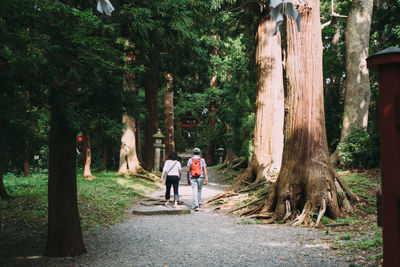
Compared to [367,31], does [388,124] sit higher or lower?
lower

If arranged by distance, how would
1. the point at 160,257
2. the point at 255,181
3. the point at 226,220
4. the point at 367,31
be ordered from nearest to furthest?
1. the point at 160,257
2. the point at 226,220
3. the point at 255,181
4. the point at 367,31

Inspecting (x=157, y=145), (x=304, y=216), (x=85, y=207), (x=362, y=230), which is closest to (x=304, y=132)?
(x=304, y=216)

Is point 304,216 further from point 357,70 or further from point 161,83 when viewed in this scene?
point 161,83

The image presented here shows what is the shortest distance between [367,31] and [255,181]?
8.27 meters

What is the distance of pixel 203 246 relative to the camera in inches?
262

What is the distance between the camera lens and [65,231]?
19.6ft

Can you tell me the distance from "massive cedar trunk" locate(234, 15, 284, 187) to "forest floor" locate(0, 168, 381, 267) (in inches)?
169

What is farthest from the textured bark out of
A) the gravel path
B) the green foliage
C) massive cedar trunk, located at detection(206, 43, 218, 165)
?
the green foliage

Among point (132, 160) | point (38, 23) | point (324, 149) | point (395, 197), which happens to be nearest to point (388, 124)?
point (395, 197)

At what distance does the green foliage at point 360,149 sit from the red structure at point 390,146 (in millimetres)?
11414

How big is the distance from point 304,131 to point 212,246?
381 cm

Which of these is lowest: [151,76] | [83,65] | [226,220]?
[226,220]

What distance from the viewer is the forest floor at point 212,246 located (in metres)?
5.47

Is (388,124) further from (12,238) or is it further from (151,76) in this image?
(151,76)
